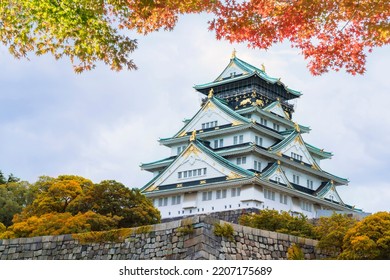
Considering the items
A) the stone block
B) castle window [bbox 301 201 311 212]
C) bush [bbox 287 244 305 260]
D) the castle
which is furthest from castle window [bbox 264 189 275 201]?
the stone block

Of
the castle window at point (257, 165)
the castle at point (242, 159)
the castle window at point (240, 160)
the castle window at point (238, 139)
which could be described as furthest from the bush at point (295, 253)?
the castle window at point (238, 139)

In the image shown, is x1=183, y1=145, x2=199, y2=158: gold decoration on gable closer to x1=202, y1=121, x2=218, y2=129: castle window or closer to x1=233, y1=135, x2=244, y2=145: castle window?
x1=233, y1=135, x2=244, y2=145: castle window

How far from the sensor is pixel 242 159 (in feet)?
140

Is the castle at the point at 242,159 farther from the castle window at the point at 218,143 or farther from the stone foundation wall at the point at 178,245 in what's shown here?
the stone foundation wall at the point at 178,245

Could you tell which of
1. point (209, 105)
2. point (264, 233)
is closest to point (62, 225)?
point (264, 233)

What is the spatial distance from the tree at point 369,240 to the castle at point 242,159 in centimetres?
2206

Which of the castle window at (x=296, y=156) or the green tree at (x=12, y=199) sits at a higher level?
the castle window at (x=296, y=156)

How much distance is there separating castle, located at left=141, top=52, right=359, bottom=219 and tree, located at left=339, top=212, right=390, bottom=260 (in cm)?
2206

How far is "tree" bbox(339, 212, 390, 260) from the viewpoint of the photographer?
15195 mm

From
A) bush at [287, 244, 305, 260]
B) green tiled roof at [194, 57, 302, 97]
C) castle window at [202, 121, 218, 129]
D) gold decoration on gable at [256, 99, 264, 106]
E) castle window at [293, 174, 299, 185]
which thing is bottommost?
bush at [287, 244, 305, 260]

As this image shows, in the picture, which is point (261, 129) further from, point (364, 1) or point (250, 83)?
point (364, 1)

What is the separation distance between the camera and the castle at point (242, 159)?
131ft

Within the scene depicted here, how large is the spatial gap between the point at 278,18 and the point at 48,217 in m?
15.3

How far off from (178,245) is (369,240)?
5133mm
